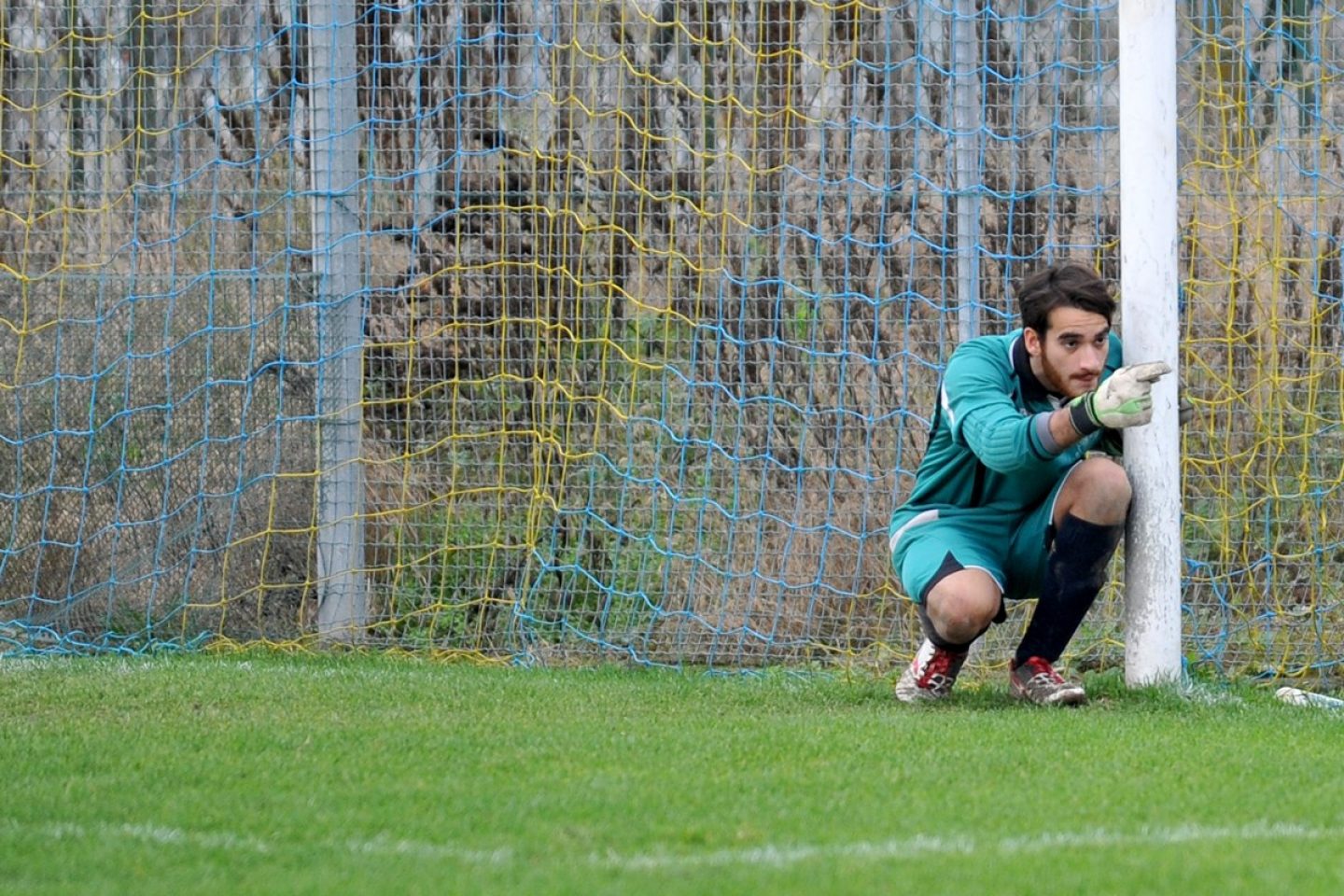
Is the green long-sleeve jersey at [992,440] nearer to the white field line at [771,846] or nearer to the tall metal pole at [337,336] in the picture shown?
the white field line at [771,846]

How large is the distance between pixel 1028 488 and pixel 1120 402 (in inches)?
25.4

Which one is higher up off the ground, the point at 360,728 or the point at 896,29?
the point at 896,29

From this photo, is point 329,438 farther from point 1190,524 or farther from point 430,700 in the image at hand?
point 1190,524

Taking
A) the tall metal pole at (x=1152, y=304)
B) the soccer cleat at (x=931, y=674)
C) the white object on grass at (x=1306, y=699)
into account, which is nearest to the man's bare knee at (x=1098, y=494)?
the tall metal pole at (x=1152, y=304)

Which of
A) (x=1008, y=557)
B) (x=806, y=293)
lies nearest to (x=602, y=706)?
(x=1008, y=557)

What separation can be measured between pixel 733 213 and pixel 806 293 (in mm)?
416

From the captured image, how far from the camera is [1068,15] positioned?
6738 millimetres

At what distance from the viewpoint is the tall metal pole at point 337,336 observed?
7.16 m

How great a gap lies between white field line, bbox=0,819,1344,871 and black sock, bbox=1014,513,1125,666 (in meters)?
1.65

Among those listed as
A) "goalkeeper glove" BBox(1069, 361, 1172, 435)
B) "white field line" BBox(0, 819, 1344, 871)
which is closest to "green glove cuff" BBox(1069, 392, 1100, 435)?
"goalkeeper glove" BBox(1069, 361, 1172, 435)

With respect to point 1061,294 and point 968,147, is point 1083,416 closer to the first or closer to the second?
point 1061,294

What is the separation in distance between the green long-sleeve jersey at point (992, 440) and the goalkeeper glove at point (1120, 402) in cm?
12

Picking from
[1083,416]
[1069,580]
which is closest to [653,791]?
[1083,416]

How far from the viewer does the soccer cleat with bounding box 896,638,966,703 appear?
5.43 metres
